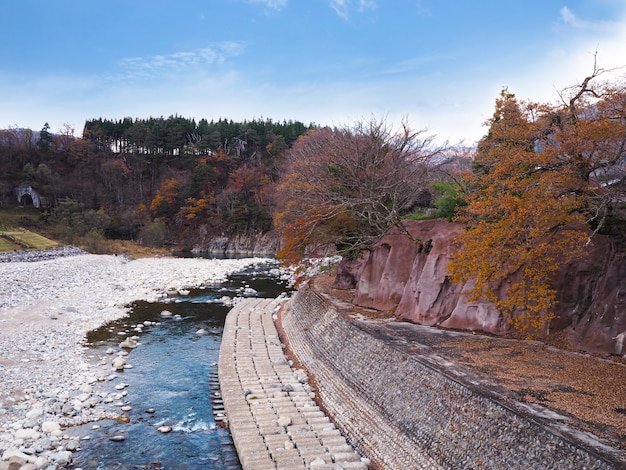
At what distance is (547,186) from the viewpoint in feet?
37.9

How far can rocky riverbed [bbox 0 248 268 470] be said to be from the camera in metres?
10.7

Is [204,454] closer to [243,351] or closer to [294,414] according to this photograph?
[294,414]

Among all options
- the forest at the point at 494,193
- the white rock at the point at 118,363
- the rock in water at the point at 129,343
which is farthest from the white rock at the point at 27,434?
the forest at the point at 494,193

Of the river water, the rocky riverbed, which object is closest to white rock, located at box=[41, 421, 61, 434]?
the rocky riverbed

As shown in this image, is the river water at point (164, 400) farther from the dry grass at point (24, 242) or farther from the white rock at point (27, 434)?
the dry grass at point (24, 242)

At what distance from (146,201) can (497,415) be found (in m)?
81.4

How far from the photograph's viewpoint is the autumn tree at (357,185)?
21.4 metres

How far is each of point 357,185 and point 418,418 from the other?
13099 millimetres

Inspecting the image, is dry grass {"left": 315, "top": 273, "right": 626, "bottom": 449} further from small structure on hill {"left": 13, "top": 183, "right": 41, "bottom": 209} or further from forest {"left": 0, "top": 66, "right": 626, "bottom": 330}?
small structure on hill {"left": 13, "top": 183, "right": 41, "bottom": 209}

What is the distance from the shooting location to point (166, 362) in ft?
55.9

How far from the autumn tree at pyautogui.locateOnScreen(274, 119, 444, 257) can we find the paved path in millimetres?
6609

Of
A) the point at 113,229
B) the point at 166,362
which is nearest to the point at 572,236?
the point at 166,362

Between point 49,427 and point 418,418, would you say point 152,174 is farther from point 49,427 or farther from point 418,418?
point 418,418

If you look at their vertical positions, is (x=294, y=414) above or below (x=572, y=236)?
below
